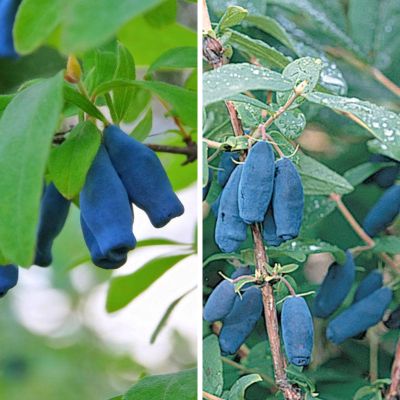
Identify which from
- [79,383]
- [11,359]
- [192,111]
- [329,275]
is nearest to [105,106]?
[192,111]

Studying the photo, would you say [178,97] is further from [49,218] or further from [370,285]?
[370,285]

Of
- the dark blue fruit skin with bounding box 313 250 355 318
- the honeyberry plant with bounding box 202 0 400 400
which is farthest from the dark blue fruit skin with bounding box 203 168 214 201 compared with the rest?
the dark blue fruit skin with bounding box 313 250 355 318

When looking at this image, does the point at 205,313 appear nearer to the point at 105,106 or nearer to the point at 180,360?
the point at 105,106

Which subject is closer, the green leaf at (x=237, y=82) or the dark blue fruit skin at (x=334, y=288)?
the green leaf at (x=237, y=82)

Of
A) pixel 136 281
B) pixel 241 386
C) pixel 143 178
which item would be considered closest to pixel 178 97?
pixel 143 178

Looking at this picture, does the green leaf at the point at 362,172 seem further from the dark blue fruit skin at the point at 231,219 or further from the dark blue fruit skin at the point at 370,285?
the dark blue fruit skin at the point at 231,219

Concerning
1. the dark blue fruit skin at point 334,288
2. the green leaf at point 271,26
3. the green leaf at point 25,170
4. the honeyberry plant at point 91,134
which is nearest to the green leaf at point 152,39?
the honeyberry plant at point 91,134
